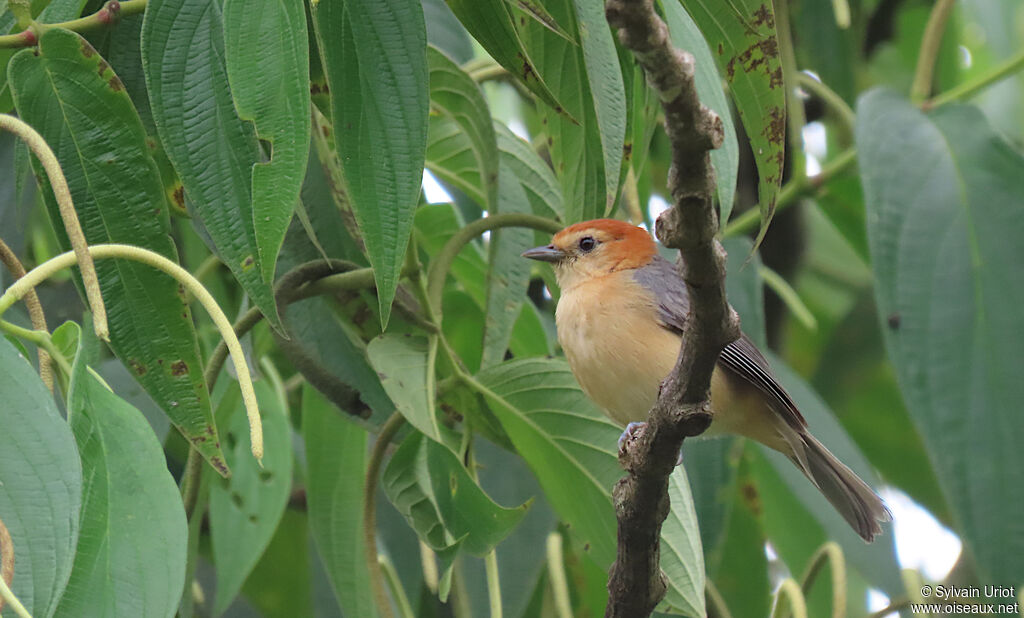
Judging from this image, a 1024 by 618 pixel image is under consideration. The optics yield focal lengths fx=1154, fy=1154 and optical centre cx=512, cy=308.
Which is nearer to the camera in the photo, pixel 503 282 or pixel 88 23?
pixel 88 23

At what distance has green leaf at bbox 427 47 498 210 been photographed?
2.94m

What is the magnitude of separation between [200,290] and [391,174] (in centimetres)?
43

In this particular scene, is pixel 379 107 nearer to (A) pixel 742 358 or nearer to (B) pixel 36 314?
(B) pixel 36 314

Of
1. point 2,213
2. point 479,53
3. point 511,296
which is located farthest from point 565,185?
point 479,53

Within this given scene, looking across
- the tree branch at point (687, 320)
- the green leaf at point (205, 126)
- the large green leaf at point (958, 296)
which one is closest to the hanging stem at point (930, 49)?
the large green leaf at point (958, 296)

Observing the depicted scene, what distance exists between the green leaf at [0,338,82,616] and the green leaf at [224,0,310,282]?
431 millimetres

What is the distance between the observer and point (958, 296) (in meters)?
3.35

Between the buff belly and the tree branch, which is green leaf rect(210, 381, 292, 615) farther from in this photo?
the tree branch

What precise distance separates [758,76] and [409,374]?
1.07 m

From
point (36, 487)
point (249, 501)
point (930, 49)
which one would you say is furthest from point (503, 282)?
point (930, 49)

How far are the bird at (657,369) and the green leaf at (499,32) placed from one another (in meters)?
1.10

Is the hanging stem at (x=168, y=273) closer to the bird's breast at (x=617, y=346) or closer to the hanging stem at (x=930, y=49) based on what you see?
the bird's breast at (x=617, y=346)

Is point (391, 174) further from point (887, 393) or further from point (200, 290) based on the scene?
point (887, 393)

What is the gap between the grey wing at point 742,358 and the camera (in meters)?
3.47
